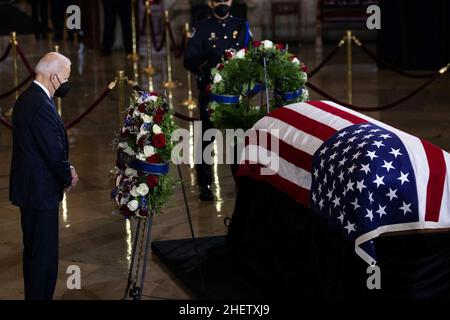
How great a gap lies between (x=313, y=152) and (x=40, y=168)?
5.85ft

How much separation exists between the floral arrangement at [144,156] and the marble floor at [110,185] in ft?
2.54

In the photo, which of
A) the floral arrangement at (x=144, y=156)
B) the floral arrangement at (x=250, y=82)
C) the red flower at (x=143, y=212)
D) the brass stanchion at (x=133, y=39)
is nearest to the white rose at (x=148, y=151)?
the floral arrangement at (x=144, y=156)

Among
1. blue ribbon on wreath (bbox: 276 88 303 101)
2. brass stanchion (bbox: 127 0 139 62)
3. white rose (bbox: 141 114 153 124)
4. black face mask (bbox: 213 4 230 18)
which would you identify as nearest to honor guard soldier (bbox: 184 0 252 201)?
black face mask (bbox: 213 4 230 18)

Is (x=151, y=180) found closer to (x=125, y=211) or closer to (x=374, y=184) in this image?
(x=125, y=211)

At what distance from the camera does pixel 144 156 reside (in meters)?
6.80

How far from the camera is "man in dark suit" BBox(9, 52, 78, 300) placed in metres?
6.43

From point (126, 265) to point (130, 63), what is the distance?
1094cm

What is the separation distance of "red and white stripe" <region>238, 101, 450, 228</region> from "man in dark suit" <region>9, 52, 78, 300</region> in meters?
1.54

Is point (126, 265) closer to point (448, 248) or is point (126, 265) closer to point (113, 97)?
point (448, 248)

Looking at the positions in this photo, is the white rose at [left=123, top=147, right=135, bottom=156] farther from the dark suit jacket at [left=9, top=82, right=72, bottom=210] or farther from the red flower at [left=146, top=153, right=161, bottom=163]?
the dark suit jacket at [left=9, top=82, right=72, bottom=210]

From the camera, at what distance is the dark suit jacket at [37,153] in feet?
21.1

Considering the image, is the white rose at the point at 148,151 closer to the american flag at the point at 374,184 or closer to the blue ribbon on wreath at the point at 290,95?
the american flag at the point at 374,184
